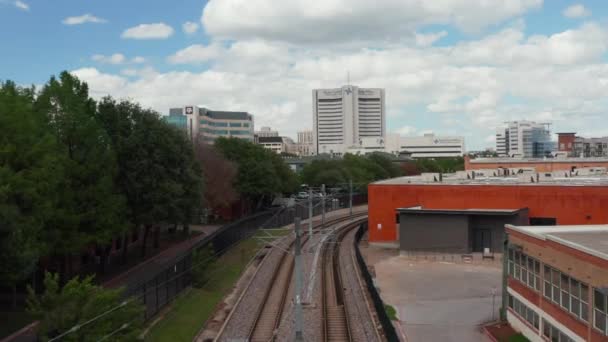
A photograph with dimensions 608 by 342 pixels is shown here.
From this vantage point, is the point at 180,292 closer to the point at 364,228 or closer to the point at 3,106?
the point at 3,106

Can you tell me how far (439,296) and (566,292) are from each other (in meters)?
12.3

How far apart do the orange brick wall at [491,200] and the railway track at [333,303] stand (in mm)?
7640

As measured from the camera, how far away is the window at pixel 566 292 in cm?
2034

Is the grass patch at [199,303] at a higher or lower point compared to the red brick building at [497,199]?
lower

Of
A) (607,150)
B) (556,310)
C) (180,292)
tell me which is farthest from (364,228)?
(607,150)

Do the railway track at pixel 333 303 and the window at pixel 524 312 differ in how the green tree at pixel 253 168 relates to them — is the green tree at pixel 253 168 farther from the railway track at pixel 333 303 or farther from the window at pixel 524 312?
the window at pixel 524 312

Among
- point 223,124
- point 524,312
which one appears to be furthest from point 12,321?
point 223,124

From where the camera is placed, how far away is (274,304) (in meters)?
32.7

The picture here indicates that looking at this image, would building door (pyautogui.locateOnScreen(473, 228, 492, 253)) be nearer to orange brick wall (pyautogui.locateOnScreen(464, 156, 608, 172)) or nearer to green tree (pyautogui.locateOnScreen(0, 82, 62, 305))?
green tree (pyautogui.locateOnScreen(0, 82, 62, 305))

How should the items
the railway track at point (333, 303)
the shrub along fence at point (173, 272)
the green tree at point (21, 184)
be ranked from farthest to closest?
the shrub along fence at point (173, 272), the railway track at point (333, 303), the green tree at point (21, 184)

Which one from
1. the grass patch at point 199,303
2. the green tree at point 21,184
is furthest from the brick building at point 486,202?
the green tree at point 21,184

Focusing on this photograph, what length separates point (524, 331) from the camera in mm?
25750

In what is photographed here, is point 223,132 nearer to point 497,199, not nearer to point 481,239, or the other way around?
point 497,199

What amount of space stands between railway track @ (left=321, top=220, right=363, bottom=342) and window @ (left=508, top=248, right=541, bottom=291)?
7.84 m
